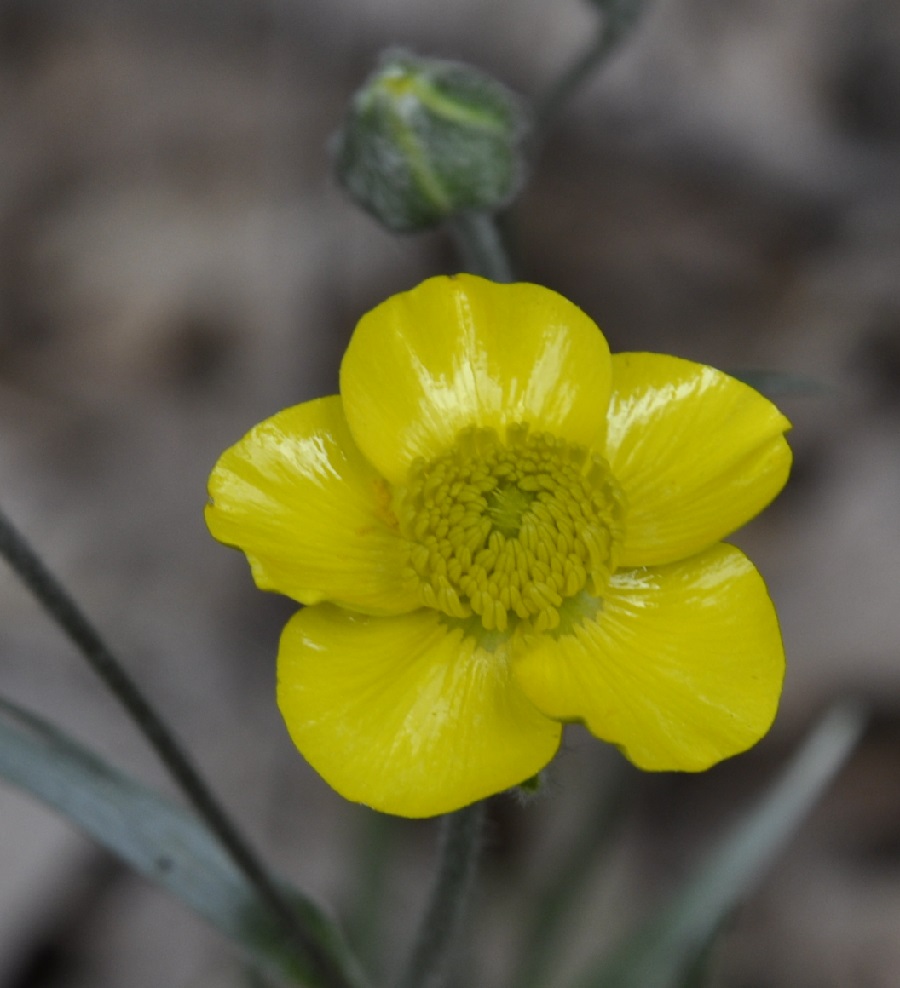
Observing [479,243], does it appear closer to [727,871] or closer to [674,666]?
[674,666]

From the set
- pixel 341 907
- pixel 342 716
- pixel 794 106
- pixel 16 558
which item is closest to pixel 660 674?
pixel 342 716

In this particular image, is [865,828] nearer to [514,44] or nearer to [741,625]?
[741,625]

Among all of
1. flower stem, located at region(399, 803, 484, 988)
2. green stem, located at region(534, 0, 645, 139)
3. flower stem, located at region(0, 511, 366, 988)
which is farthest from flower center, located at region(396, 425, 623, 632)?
green stem, located at region(534, 0, 645, 139)

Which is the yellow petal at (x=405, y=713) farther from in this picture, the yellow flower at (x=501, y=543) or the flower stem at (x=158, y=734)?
the flower stem at (x=158, y=734)

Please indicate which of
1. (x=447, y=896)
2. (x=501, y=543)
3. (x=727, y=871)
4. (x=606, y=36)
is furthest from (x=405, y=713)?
(x=606, y=36)

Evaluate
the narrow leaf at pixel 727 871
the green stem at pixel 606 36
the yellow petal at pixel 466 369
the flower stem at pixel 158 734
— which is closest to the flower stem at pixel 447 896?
the flower stem at pixel 158 734
